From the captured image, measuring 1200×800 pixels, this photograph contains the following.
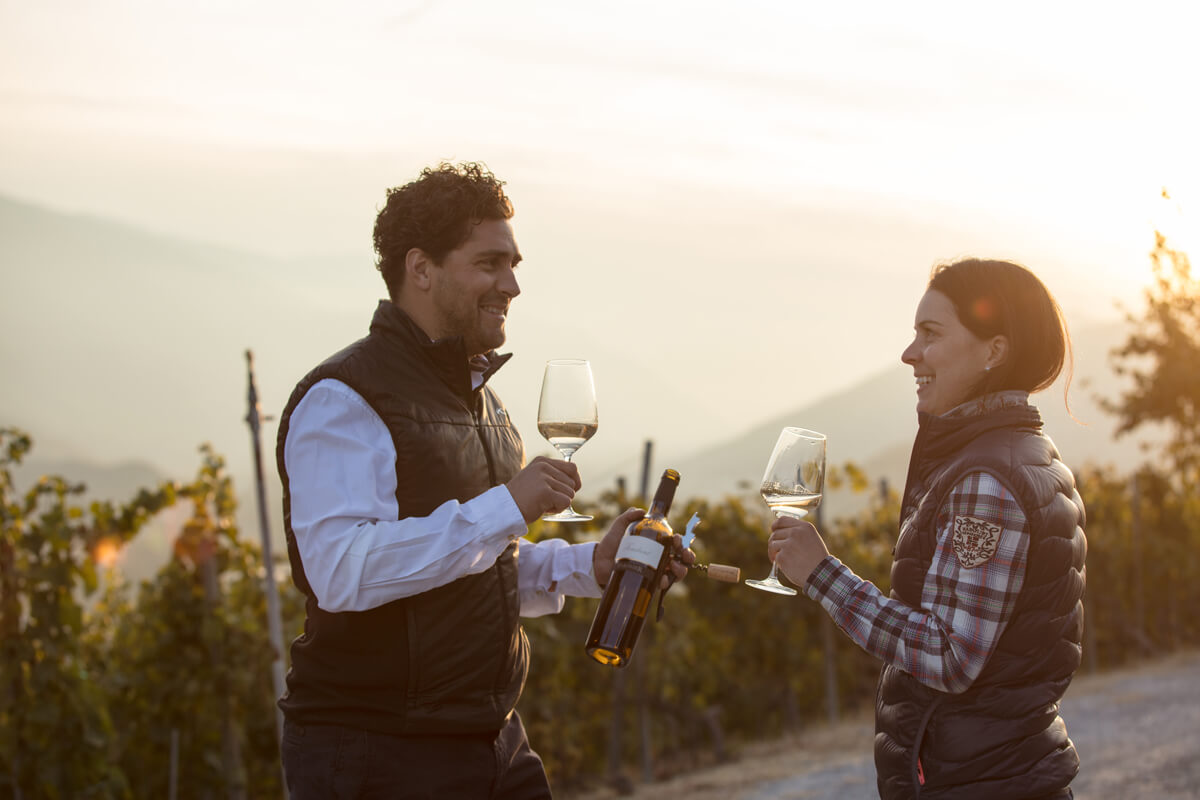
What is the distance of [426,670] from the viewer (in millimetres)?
2725

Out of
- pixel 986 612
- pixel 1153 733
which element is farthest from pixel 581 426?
pixel 1153 733

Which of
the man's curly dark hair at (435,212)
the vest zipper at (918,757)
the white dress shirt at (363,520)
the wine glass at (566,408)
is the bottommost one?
the vest zipper at (918,757)

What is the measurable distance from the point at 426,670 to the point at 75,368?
165 metres

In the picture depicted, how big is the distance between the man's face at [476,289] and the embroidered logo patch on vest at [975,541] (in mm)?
1254

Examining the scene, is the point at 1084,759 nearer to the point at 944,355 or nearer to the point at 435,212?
the point at 944,355

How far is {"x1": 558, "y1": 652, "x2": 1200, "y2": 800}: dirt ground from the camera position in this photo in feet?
26.3

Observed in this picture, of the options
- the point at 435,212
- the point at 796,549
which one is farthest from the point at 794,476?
the point at 435,212

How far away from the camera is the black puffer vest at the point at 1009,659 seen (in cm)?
239

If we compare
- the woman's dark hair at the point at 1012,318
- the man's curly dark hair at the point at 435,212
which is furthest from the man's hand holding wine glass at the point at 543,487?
the woman's dark hair at the point at 1012,318

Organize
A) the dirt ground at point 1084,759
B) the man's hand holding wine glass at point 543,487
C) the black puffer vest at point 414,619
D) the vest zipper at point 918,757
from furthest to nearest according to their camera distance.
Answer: the dirt ground at point 1084,759 → the black puffer vest at point 414,619 → the man's hand holding wine glass at point 543,487 → the vest zipper at point 918,757

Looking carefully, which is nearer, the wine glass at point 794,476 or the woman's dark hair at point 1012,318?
the woman's dark hair at point 1012,318

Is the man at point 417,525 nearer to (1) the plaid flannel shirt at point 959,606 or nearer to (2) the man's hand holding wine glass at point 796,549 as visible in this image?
(2) the man's hand holding wine glass at point 796,549

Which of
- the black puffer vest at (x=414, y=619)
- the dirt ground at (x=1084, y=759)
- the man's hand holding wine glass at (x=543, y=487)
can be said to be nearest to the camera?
the man's hand holding wine glass at (x=543, y=487)

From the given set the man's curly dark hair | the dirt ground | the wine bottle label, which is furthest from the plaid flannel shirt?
the dirt ground
